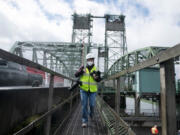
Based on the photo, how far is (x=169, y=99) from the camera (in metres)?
0.86

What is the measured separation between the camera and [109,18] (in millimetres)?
29500

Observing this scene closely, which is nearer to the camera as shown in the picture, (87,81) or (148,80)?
(87,81)

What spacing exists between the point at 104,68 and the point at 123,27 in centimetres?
948

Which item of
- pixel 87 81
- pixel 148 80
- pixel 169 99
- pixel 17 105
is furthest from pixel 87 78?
pixel 148 80

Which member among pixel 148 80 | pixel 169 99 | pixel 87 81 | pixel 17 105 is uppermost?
pixel 148 80

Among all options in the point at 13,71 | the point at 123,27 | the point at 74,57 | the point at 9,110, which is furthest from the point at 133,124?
the point at 123,27

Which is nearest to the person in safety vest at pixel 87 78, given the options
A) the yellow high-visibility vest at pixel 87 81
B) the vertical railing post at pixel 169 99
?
the yellow high-visibility vest at pixel 87 81

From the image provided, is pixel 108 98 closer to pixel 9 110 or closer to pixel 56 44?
pixel 56 44

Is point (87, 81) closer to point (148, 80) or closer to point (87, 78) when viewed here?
point (87, 78)

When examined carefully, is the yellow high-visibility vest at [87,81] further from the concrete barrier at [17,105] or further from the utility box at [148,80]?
the utility box at [148,80]

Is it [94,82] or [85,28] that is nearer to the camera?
[94,82]

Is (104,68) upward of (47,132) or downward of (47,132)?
upward

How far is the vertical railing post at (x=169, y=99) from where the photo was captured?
86 cm

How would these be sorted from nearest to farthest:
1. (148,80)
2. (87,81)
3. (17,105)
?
(17,105), (87,81), (148,80)
